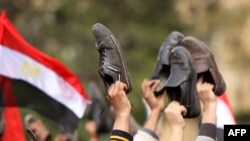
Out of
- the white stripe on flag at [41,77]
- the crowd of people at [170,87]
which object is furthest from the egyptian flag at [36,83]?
the crowd of people at [170,87]

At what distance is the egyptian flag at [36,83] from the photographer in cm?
842

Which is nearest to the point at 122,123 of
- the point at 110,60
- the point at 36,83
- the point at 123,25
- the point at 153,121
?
the point at 110,60

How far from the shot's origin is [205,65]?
724 centimetres

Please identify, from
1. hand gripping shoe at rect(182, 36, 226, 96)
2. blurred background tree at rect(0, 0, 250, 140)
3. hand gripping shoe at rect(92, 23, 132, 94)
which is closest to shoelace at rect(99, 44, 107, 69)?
hand gripping shoe at rect(92, 23, 132, 94)

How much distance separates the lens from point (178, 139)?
621 cm

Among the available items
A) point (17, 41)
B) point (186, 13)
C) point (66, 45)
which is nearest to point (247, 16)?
point (186, 13)

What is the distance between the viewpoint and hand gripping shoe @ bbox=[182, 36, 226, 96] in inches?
284

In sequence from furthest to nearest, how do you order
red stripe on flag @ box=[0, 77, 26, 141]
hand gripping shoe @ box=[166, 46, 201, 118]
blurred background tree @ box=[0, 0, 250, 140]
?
blurred background tree @ box=[0, 0, 250, 140], red stripe on flag @ box=[0, 77, 26, 141], hand gripping shoe @ box=[166, 46, 201, 118]

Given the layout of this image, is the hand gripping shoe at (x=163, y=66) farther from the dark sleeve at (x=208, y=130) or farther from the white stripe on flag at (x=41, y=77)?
the white stripe on flag at (x=41, y=77)

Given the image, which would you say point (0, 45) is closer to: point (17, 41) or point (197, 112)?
point (17, 41)

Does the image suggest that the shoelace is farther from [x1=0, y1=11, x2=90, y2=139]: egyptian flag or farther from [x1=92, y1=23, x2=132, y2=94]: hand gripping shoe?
[x1=0, y1=11, x2=90, y2=139]: egyptian flag

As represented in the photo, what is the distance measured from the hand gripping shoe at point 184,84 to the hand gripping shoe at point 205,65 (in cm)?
41

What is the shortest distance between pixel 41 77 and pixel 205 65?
1.97 metres

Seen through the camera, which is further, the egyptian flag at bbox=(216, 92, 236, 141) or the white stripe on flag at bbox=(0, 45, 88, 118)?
the egyptian flag at bbox=(216, 92, 236, 141)
